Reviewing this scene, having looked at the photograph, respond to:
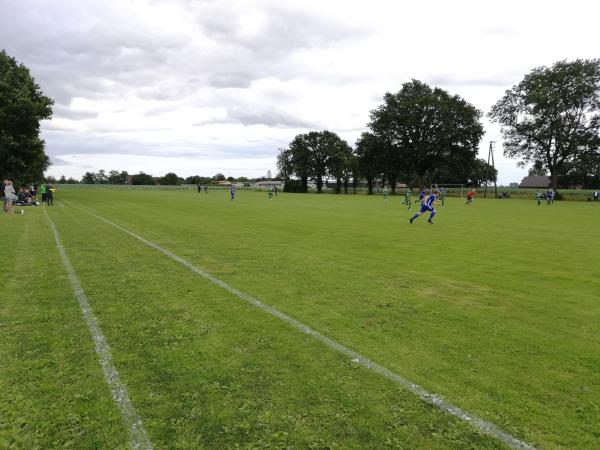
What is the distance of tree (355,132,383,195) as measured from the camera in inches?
3150

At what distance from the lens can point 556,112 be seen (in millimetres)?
59844

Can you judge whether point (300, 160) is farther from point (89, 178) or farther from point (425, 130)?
point (89, 178)

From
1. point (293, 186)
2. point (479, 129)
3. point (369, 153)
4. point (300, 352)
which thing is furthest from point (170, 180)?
point (300, 352)

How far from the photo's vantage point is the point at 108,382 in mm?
3998

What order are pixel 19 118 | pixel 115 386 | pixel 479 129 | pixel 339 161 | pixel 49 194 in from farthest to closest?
1. pixel 339 161
2. pixel 479 129
3. pixel 19 118
4. pixel 49 194
5. pixel 115 386

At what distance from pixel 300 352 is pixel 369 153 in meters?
78.9

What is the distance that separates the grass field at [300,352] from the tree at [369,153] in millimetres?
72169

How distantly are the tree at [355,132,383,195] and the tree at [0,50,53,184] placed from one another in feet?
179

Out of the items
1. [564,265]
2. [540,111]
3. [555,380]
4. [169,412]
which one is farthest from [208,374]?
[540,111]

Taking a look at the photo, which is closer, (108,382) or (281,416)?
(281,416)

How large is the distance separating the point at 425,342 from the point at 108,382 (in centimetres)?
347

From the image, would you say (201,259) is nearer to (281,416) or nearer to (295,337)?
(295,337)

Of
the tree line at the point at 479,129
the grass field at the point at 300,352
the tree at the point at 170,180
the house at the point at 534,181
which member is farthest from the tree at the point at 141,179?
the grass field at the point at 300,352

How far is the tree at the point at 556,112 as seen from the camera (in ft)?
191
